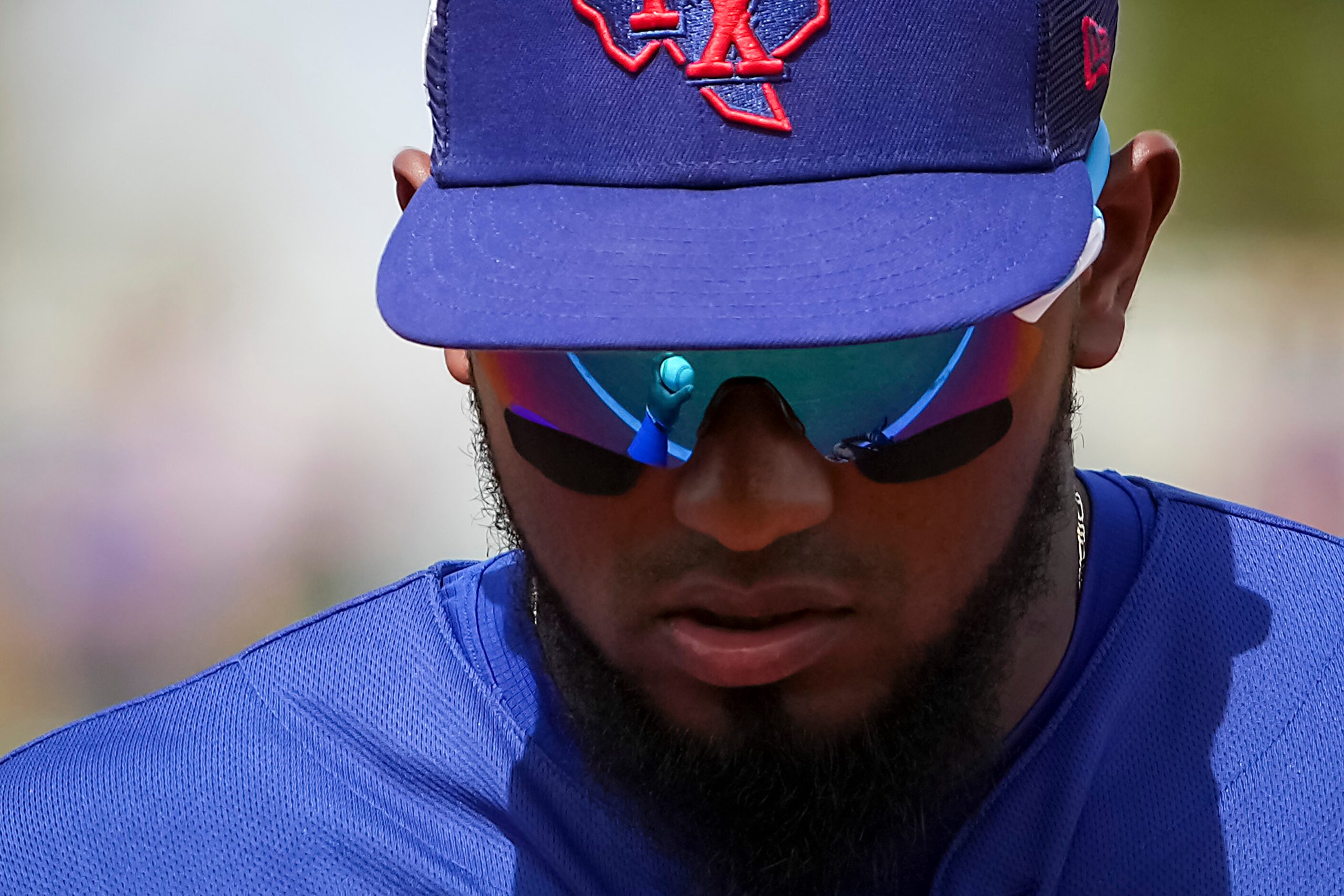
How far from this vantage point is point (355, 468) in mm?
3920

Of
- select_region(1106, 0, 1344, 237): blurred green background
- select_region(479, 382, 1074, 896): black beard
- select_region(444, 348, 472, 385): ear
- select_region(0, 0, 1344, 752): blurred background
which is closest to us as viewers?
select_region(479, 382, 1074, 896): black beard

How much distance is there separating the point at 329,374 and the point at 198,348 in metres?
0.37

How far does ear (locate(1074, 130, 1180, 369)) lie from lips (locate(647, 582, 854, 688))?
0.50m

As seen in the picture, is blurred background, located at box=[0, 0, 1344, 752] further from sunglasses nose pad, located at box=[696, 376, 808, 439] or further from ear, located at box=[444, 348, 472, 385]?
sunglasses nose pad, located at box=[696, 376, 808, 439]

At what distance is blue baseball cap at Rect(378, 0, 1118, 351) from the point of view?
3.87 feet

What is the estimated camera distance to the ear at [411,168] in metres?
1.73

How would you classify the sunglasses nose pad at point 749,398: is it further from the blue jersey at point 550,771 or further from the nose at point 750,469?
the blue jersey at point 550,771

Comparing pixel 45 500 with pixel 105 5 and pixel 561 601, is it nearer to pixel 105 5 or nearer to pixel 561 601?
pixel 105 5

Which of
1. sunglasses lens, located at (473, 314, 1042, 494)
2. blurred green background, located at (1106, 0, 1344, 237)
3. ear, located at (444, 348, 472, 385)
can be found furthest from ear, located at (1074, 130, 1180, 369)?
blurred green background, located at (1106, 0, 1344, 237)

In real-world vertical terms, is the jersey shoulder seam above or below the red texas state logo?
below

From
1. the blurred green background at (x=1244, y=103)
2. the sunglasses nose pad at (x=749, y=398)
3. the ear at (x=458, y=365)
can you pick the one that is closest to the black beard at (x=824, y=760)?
the ear at (x=458, y=365)

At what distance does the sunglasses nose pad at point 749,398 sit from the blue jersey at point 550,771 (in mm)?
606

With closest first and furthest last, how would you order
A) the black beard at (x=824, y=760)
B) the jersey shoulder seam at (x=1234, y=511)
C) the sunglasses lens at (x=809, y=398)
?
the sunglasses lens at (x=809, y=398)
the black beard at (x=824, y=760)
the jersey shoulder seam at (x=1234, y=511)

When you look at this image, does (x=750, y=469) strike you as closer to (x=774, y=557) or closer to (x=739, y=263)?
(x=774, y=557)
